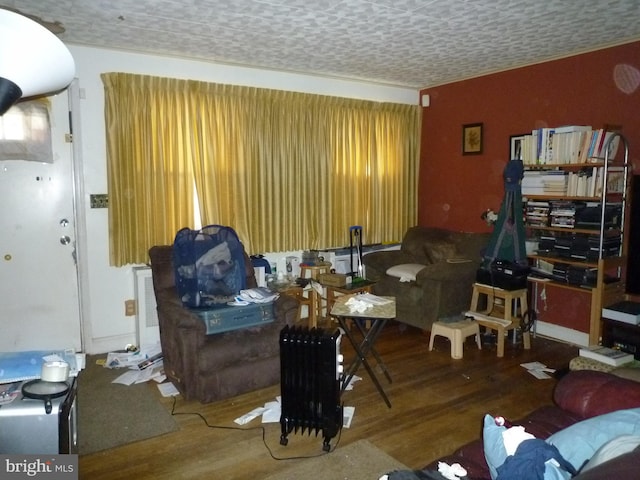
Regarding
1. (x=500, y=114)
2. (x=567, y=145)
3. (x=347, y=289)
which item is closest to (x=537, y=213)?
(x=567, y=145)

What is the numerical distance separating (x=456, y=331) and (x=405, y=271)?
0.87m

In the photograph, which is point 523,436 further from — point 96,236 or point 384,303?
point 96,236

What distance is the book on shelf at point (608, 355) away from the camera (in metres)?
3.05

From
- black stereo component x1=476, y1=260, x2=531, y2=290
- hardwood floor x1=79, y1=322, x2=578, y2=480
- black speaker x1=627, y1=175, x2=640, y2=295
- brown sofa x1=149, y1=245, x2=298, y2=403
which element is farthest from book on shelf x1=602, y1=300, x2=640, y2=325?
brown sofa x1=149, y1=245, x2=298, y2=403

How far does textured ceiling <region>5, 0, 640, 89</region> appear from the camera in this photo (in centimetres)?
292

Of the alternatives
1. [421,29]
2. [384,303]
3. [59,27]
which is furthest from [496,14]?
[59,27]

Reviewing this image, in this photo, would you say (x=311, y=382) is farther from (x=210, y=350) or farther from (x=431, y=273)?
(x=431, y=273)

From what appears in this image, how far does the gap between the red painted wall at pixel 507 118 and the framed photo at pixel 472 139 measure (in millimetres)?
56

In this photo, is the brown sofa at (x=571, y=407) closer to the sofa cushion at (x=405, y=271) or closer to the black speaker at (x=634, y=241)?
the black speaker at (x=634, y=241)

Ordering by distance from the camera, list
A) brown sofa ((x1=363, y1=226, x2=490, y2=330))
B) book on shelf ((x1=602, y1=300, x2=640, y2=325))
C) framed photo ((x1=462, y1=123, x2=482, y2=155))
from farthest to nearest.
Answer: framed photo ((x1=462, y1=123, x2=482, y2=155)) → brown sofa ((x1=363, y1=226, x2=490, y2=330)) → book on shelf ((x1=602, y1=300, x2=640, y2=325))

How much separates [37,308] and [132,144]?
58.8 inches

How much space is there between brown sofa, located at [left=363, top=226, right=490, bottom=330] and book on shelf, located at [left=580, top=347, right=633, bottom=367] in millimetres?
1210

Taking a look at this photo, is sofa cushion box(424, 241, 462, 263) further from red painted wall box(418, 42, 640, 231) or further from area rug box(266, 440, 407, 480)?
area rug box(266, 440, 407, 480)

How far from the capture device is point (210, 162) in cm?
420
